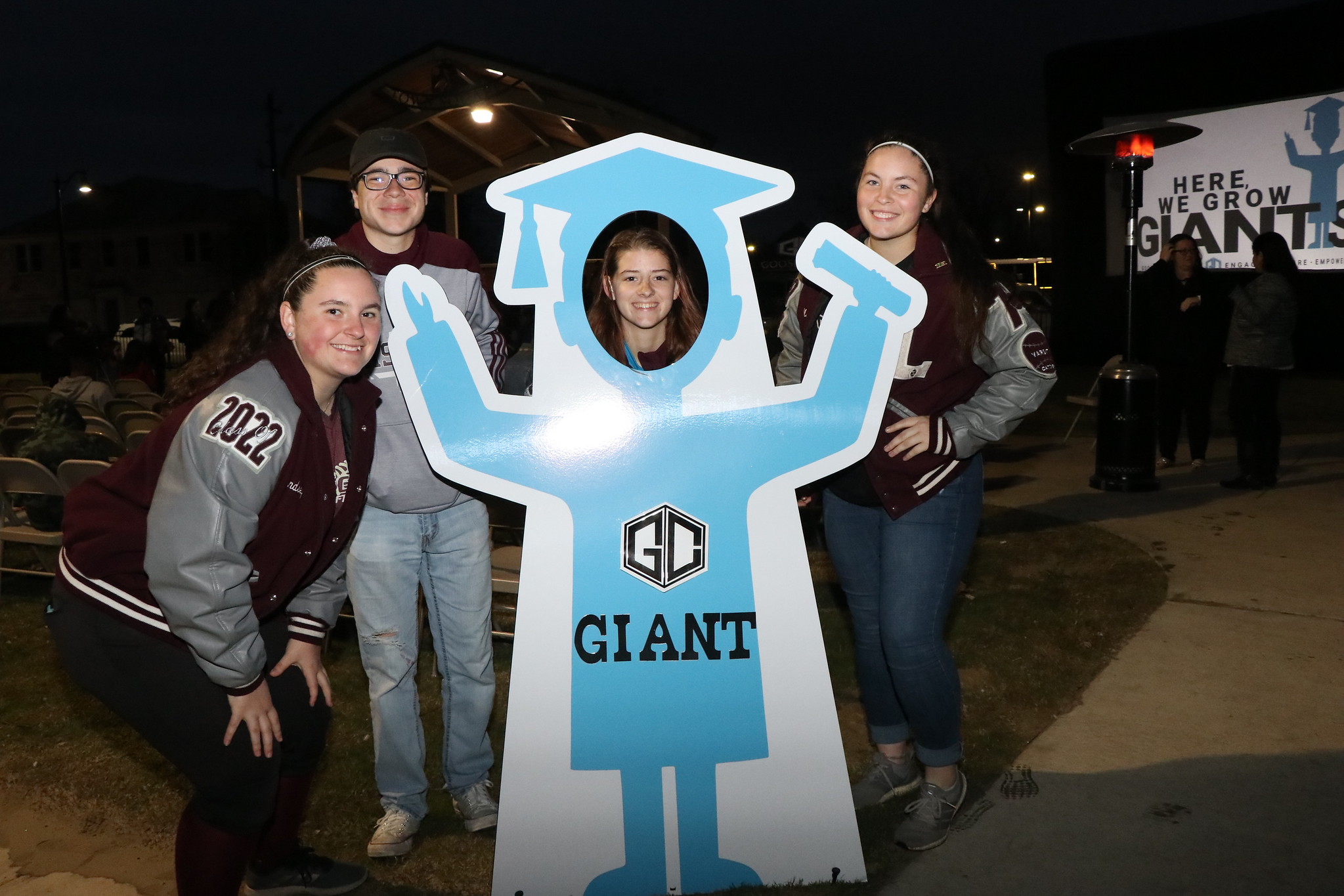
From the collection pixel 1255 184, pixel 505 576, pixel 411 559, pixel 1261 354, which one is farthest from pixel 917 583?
pixel 1255 184

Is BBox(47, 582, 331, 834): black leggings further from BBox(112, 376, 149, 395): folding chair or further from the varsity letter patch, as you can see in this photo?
BBox(112, 376, 149, 395): folding chair

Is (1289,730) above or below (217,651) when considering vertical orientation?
below

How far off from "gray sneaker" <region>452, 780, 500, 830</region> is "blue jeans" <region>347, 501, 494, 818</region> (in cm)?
3

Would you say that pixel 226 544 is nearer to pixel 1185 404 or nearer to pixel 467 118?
pixel 467 118

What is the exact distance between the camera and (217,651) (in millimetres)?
1907

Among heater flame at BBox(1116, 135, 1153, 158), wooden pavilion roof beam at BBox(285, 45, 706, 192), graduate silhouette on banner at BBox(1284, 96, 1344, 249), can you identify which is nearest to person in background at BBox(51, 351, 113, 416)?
wooden pavilion roof beam at BBox(285, 45, 706, 192)

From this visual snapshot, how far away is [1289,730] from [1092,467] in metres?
5.40

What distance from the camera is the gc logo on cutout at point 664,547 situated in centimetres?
235

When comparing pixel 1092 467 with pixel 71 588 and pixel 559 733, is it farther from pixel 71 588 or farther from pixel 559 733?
pixel 71 588

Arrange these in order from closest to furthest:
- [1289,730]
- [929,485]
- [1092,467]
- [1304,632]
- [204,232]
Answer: [929,485] < [1289,730] < [1304,632] < [1092,467] < [204,232]

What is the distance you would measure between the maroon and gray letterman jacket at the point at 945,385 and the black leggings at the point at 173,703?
151 cm

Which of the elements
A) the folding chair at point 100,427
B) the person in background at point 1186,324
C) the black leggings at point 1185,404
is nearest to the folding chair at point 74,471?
the folding chair at point 100,427

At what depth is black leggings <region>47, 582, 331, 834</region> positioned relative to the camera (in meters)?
1.98

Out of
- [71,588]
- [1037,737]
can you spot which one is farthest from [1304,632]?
[71,588]
